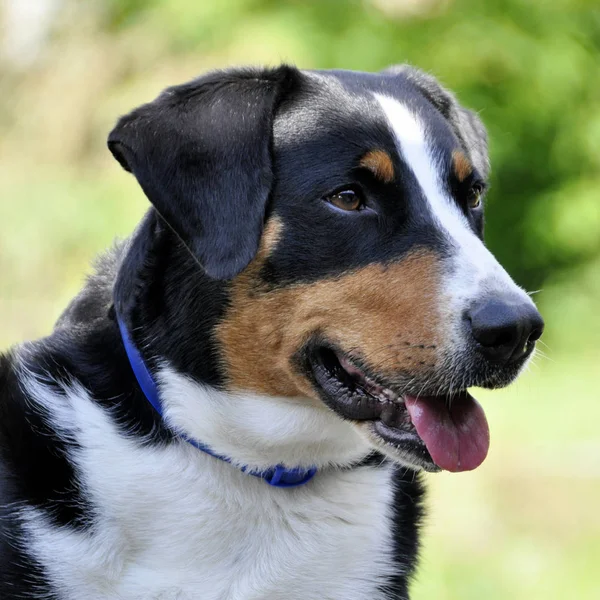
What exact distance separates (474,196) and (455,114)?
1.59 ft

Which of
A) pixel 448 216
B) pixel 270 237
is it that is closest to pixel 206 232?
pixel 270 237

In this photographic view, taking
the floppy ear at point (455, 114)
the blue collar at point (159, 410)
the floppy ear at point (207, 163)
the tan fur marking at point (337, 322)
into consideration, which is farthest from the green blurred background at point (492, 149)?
the floppy ear at point (207, 163)

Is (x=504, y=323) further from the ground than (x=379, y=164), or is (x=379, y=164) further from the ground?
(x=379, y=164)

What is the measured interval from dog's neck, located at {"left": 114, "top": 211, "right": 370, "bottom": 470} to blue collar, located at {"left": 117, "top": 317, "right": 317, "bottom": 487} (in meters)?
0.02

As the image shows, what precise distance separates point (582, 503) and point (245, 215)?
4.48 metres

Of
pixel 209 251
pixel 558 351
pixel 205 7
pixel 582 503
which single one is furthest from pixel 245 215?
pixel 558 351

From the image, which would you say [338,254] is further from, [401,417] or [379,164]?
[401,417]

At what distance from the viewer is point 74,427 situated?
3.27 m

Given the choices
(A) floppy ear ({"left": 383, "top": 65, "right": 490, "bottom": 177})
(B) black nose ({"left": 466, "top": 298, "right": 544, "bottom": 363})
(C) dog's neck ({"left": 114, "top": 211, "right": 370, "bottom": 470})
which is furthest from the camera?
(A) floppy ear ({"left": 383, "top": 65, "right": 490, "bottom": 177})

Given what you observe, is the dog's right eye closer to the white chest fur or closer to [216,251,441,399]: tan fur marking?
[216,251,441,399]: tan fur marking

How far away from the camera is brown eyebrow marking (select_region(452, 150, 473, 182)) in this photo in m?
3.29

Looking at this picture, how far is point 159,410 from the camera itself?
3.20m

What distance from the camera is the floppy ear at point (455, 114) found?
3754 millimetres

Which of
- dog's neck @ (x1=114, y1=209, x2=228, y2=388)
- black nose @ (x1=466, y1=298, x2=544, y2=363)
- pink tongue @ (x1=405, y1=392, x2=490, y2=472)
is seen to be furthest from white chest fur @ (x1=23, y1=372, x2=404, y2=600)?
black nose @ (x1=466, y1=298, x2=544, y2=363)
